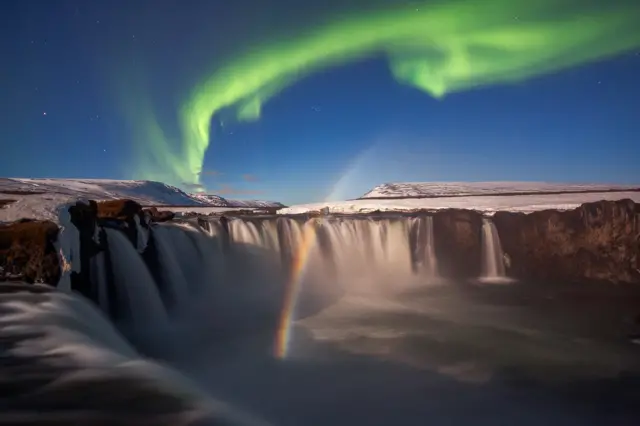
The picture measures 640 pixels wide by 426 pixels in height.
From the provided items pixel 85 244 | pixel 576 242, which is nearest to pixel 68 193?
pixel 85 244

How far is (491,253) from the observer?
24.8 meters

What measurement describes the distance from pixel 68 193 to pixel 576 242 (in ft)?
253

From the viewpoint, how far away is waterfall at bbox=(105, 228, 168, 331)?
37.3ft

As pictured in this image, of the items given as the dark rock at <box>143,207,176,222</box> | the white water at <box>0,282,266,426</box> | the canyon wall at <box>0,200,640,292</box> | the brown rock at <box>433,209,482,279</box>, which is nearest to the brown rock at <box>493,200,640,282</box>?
the canyon wall at <box>0,200,640,292</box>

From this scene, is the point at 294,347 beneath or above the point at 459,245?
beneath

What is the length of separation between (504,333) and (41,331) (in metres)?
12.6

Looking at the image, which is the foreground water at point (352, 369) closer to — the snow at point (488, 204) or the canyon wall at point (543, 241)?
the canyon wall at point (543, 241)

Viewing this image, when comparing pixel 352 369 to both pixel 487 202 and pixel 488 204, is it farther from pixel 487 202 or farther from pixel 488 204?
pixel 487 202

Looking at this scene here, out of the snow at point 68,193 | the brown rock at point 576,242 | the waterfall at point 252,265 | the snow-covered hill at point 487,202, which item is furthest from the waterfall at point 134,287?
the snow-covered hill at point 487,202

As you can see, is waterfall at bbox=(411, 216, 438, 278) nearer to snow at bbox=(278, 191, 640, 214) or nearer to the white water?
snow at bbox=(278, 191, 640, 214)

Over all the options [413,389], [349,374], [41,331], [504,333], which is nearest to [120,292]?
[41,331]

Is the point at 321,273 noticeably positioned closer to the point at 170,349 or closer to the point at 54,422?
the point at 170,349

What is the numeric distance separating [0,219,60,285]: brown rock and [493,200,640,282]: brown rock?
23.8 metres

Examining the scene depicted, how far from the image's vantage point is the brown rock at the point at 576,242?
2152cm
